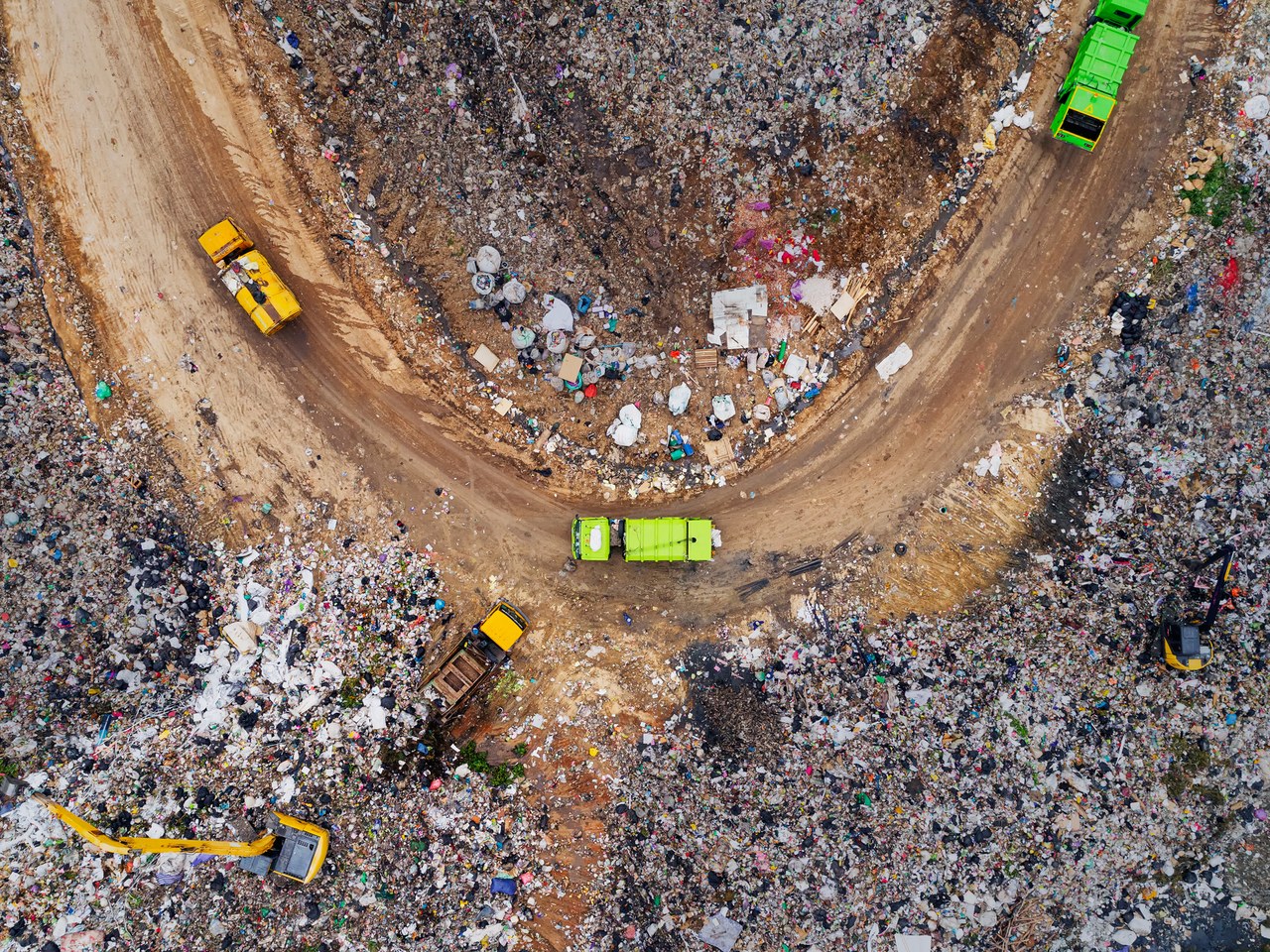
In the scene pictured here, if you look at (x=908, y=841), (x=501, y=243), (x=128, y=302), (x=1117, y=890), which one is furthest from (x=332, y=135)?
(x=1117, y=890)

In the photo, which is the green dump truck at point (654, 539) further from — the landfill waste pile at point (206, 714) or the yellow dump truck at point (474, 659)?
the landfill waste pile at point (206, 714)

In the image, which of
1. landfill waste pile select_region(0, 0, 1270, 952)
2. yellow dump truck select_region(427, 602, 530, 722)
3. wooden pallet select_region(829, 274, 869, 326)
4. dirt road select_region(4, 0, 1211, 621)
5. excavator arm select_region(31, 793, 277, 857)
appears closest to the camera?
excavator arm select_region(31, 793, 277, 857)

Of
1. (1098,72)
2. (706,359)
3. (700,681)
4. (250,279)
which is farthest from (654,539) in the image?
(1098,72)

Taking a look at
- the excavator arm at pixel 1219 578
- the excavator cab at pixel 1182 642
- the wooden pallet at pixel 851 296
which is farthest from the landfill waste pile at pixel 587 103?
the excavator cab at pixel 1182 642

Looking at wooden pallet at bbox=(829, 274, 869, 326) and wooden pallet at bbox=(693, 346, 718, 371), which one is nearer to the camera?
wooden pallet at bbox=(829, 274, 869, 326)

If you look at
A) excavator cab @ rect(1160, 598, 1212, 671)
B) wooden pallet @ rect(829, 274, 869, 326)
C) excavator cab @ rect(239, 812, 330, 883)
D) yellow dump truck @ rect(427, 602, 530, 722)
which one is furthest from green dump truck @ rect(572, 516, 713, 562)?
excavator cab @ rect(1160, 598, 1212, 671)

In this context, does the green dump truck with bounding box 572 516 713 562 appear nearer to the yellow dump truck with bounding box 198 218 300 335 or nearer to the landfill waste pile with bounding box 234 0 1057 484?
the landfill waste pile with bounding box 234 0 1057 484
